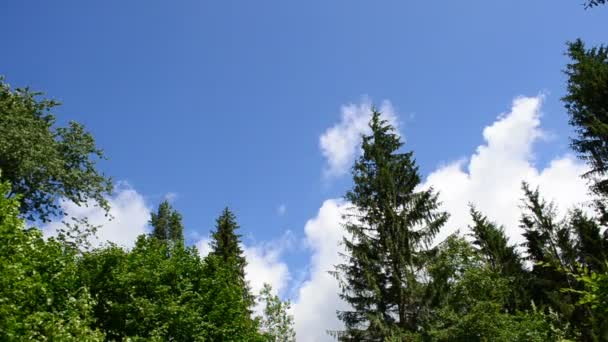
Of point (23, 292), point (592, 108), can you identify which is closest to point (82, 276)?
point (23, 292)

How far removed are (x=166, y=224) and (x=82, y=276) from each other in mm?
37175

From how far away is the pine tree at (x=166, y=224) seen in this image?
53.6m

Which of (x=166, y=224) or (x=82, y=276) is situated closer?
(x=82, y=276)

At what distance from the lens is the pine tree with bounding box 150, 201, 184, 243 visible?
53.6 meters

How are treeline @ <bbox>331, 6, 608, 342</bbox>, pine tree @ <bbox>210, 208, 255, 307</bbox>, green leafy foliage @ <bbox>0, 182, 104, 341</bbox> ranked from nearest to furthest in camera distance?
green leafy foliage @ <bbox>0, 182, 104, 341</bbox> < treeline @ <bbox>331, 6, 608, 342</bbox> < pine tree @ <bbox>210, 208, 255, 307</bbox>

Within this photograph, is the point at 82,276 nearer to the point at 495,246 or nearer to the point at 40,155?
the point at 40,155

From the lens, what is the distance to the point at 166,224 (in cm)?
5475

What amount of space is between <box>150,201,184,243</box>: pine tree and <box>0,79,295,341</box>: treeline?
22678mm

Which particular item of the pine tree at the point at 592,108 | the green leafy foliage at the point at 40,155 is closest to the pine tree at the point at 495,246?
the pine tree at the point at 592,108

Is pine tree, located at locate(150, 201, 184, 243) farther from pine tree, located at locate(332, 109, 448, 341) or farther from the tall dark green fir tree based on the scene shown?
pine tree, located at locate(332, 109, 448, 341)

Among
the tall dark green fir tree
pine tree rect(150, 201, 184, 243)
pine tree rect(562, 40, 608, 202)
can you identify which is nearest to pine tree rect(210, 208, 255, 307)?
the tall dark green fir tree

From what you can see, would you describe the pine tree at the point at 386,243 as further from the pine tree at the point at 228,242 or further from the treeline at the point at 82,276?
the pine tree at the point at 228,242

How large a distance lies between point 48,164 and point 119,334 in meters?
14.4

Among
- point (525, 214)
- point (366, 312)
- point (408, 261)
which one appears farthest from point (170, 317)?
point (525, 214)
